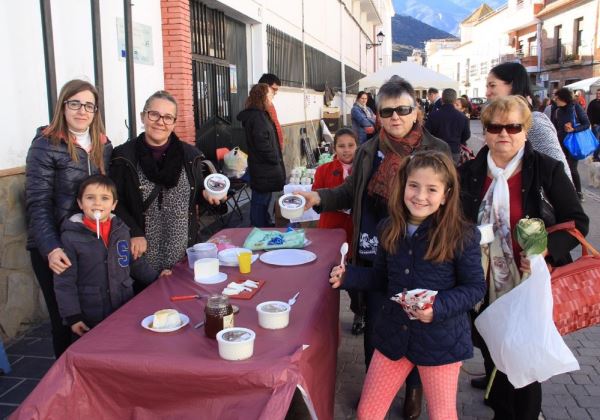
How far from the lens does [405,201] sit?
234cm

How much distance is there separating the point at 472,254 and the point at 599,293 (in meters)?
0.62

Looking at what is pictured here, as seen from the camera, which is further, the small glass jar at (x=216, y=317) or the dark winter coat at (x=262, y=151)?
the dark winter coat at (x=262, y=151)

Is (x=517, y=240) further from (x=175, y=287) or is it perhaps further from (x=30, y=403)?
(x=30, y=403)

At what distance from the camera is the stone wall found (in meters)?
3.96

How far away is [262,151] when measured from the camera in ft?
21.3

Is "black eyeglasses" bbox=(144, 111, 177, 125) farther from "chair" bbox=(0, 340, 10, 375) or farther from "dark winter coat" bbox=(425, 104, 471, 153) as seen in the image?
"dark winter coat" bbox=(425, 104, 471, 153)

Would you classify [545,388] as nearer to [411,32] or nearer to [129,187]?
[129,187]

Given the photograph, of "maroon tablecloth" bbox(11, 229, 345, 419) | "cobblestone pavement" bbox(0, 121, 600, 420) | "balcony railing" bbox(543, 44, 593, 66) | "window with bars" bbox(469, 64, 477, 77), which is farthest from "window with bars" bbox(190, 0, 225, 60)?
"window with bars" bbox(469, 64, 477, 77)

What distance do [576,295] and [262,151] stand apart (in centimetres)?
456

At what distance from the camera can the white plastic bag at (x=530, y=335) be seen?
2.25 metres

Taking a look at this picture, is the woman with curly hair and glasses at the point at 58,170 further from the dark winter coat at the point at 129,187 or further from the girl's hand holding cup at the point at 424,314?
the girl's hand holding cup at the point at 424,314

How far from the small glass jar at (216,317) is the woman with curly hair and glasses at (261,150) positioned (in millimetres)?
4455

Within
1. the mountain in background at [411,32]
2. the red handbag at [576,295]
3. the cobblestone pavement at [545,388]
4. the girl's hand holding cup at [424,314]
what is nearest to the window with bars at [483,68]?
the cobblestone pavement at [545,388]

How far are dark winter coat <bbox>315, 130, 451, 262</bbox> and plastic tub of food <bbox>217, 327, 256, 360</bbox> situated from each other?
1333mm
